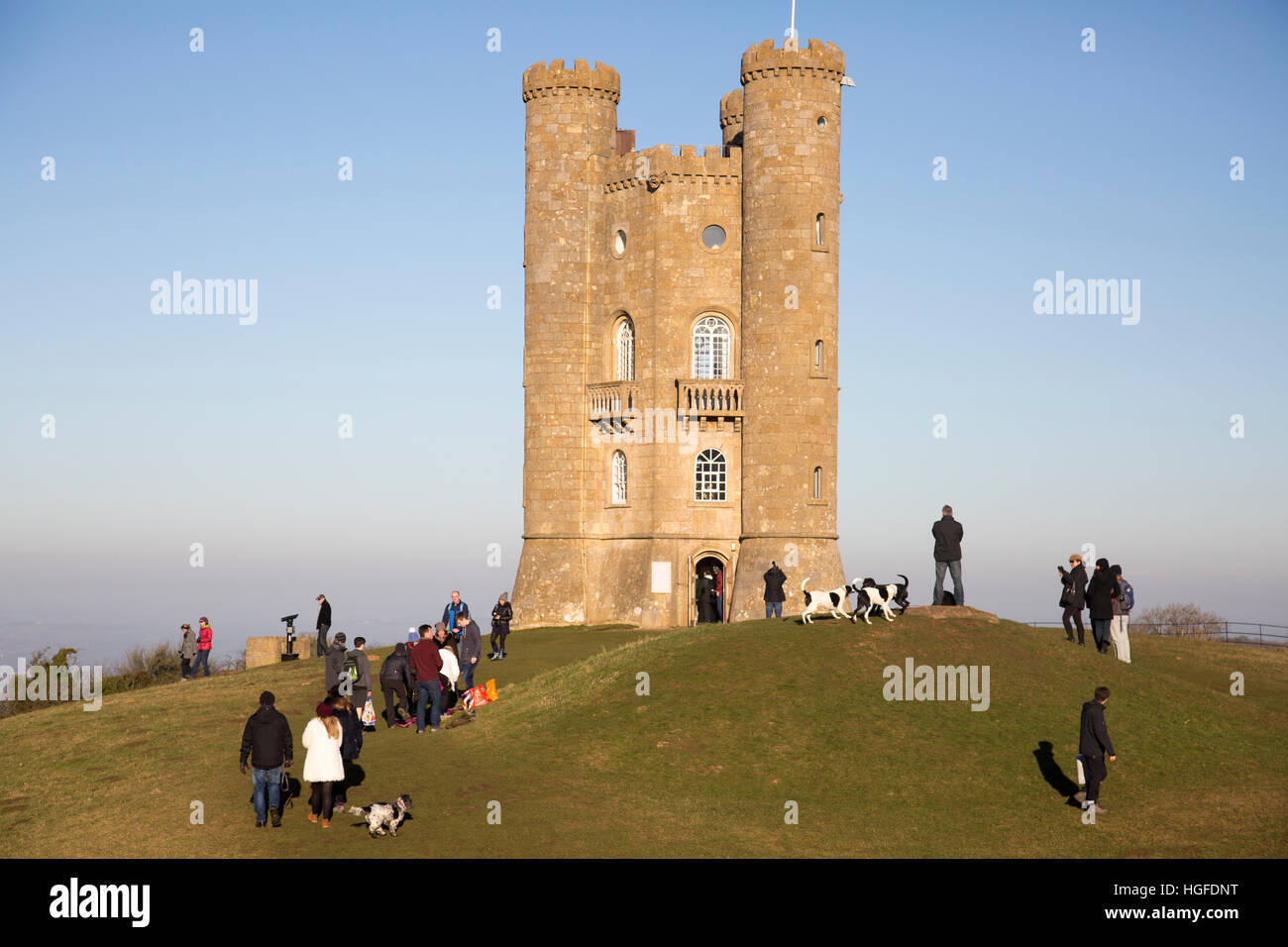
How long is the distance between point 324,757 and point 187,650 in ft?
79.9

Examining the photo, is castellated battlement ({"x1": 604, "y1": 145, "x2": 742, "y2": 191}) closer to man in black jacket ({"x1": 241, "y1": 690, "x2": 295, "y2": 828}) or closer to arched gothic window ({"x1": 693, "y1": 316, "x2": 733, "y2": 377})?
arched gothic window ({"x1": 693, "y1": 316, "x2": 733, "y2": 377})

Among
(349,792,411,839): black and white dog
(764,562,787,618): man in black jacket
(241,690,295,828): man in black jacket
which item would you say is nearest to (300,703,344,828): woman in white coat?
(241,690,295,828): man in black jacket

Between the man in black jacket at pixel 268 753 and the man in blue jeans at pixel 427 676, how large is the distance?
7.13 m

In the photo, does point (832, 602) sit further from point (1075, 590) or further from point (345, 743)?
point (345, 743)

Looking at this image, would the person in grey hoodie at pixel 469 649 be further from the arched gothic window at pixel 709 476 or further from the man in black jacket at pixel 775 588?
the arched gothic window at pixel 709 476

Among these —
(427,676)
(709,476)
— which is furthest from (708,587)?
(427,676)

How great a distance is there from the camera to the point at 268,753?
22.2 m

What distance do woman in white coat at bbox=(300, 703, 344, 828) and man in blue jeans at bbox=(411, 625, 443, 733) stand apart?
23.3 ft

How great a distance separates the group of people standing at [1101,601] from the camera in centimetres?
3334

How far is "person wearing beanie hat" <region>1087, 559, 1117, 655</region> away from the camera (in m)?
33.1

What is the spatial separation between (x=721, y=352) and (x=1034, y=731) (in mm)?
27328

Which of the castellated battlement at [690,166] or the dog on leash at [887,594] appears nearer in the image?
the dog on leash at [887,594]

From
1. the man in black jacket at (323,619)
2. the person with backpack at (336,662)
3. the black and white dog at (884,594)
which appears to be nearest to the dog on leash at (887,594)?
the black and white dog at (884,594)
